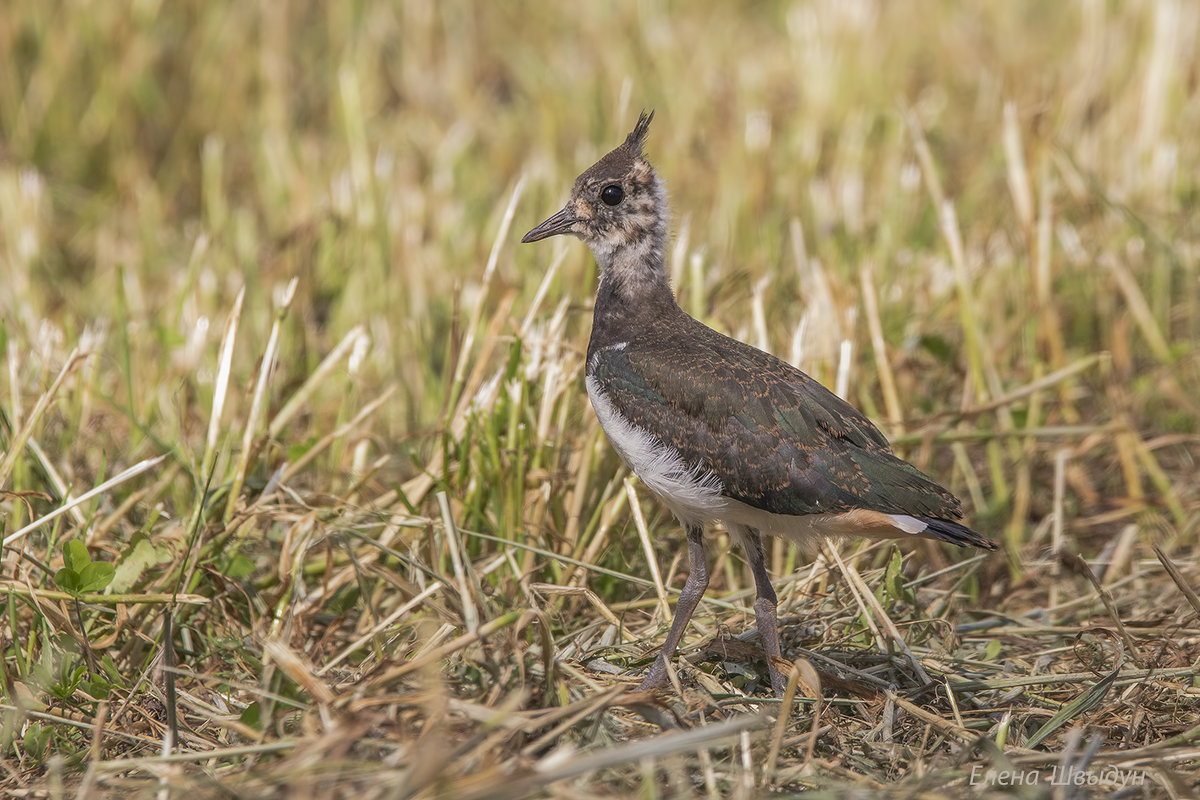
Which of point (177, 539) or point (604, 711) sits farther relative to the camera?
point (177, 539)

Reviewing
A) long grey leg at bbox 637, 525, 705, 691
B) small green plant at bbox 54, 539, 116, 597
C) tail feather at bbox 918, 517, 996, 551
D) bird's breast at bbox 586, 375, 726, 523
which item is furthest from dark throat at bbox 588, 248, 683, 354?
small green plant at bbox 54, 539, 116, 597

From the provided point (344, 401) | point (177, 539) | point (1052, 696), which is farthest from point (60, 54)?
point (1052, 696)

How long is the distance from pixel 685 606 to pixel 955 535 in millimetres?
841

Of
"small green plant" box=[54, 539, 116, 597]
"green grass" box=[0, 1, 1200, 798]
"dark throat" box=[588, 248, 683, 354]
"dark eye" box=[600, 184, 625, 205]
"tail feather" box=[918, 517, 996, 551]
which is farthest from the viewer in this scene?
"dark eye" box=[600, 184, 625, 205]

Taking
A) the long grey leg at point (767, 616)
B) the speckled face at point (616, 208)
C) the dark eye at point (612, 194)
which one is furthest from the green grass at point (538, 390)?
the dark eye at point (612, 194)

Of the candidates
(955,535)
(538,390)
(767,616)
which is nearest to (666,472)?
(767,616)

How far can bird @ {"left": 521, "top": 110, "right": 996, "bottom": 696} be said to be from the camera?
370 cm

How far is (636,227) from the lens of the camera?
438cm

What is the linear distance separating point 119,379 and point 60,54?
3108 mm

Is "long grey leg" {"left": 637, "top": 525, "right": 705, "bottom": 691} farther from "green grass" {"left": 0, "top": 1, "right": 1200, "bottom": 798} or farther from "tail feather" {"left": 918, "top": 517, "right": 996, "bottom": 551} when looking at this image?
"tail feather" {"left": 918, "top": 517, "right": 996, "bottom": 551}

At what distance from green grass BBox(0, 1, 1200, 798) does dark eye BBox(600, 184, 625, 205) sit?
0.57 m

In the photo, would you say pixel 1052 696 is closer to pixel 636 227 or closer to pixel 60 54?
pixel 636 227

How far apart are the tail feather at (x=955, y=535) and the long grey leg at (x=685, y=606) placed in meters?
0.71

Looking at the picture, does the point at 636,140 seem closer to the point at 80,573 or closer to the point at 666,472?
the point at 666,472
